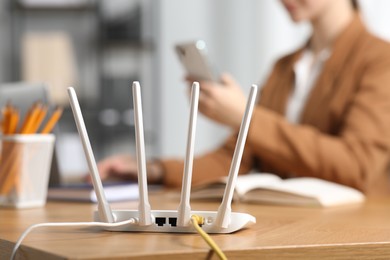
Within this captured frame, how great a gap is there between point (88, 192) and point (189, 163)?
65cm

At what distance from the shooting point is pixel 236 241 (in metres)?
0.81

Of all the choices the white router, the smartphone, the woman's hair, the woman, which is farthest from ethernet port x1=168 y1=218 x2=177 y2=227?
the woman's hair

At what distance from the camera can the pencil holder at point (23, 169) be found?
1.30 meters

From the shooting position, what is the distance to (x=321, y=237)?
34.1 inches

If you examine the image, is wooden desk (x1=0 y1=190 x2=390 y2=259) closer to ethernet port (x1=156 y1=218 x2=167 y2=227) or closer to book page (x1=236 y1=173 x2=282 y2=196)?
ethernet port (x1=156 y1=218 x2=167 y2=227)

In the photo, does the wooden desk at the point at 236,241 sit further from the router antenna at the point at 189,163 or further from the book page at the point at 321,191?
the book page at the point at 321,191

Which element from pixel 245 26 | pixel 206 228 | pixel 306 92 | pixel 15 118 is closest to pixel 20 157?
pixel 15 118

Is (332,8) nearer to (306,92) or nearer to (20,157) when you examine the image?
(306,92)

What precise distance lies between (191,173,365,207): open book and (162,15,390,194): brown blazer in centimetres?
20

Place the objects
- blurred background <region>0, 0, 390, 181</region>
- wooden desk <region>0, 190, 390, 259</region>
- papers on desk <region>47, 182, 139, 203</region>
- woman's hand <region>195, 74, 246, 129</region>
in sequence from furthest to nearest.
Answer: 1. blurred background <region>0, 0, 390, 181</region>
2. woman's hand <region>195, 74, 246, 129</region>
3. papers on desk <region>47, 182, 139, 203</region>
4. wooden desk <region>0, 190, 390, 259</region>

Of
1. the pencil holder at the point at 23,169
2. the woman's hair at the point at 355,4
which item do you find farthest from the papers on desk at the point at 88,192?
the woman's hair at the point at 355,4

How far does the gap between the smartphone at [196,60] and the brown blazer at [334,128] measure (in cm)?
15

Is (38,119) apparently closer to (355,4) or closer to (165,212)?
(165,212)

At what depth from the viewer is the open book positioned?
1.34 metres
